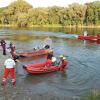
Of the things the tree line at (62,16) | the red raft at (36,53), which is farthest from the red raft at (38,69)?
the tree line at (62,16)

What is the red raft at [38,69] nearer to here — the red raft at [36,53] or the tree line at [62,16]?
the red raft at [36,53]

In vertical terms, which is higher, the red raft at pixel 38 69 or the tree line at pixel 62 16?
the tree line at pixel 62 16

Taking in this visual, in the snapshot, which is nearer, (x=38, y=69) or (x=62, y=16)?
(x=38, y=69)

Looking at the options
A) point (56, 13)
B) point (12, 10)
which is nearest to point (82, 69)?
point (56, 13)

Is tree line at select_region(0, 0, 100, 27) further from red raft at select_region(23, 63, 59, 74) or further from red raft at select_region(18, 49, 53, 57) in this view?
red raft at select_region(23, 63, 59, 74)

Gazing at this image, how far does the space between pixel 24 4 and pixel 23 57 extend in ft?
399

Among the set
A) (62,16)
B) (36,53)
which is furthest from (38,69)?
(62,16)

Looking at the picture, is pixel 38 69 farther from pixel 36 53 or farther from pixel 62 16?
pixel 62 16

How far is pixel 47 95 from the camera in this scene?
1742 centimetres

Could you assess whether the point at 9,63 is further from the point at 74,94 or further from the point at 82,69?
the point at 82,69

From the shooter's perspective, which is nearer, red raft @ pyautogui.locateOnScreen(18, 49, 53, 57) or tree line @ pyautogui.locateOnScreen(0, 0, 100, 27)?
red raft @ pyautogui.locateOnScreen(18, 49, 53, 57)

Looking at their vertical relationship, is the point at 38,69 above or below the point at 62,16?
below

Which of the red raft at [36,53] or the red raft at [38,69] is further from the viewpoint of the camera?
the red raft at [36,53]

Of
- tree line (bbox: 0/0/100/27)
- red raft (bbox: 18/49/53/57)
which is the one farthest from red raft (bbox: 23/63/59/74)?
tree line (bbox: 0/0/100/27)
